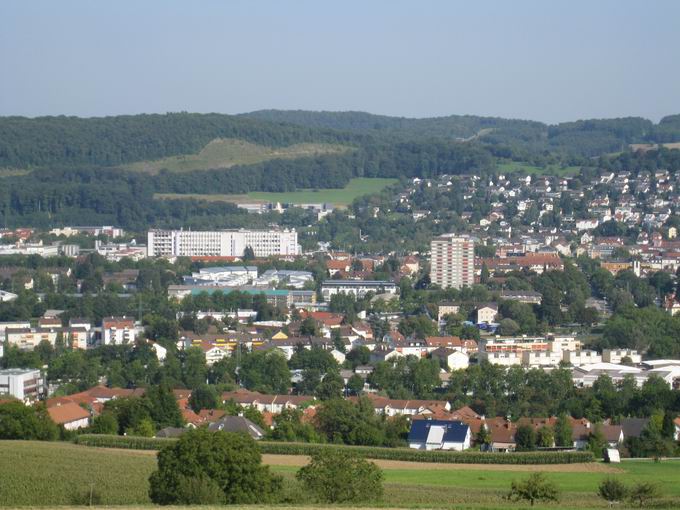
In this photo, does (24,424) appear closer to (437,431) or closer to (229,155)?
(437,431)

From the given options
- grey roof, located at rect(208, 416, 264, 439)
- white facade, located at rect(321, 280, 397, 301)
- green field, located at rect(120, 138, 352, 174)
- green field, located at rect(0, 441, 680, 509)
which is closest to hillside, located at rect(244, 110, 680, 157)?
green field, located at rect(120, 138, 352, 174)

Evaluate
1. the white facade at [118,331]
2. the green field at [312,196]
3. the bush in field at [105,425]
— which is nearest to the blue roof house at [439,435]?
the bush in field at [105,425]

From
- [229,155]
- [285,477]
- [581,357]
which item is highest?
[229,155]

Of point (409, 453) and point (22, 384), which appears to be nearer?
point (409, 453)

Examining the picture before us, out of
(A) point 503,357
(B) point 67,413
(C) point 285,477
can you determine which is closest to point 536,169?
(A) point 503,357

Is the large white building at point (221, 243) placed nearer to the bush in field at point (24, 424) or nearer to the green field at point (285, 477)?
the bush in field at point (24, 424)

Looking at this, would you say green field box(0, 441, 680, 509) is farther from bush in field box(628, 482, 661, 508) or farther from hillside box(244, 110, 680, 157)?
hillside box(244, 110, 680, 157)

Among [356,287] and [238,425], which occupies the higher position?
[238,425]
